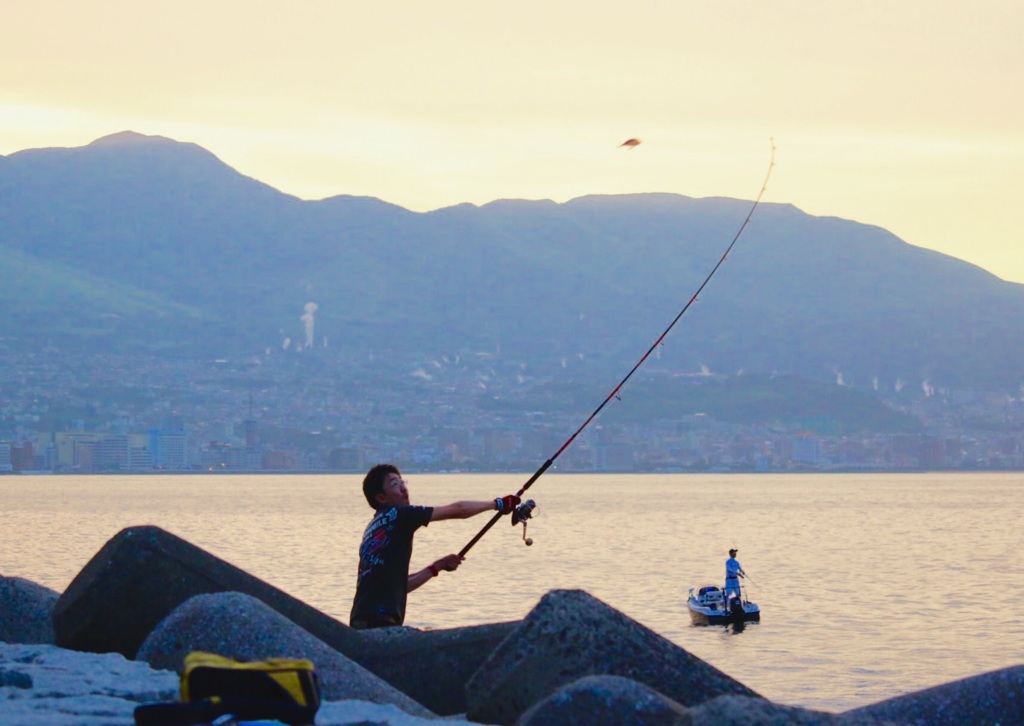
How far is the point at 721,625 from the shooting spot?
34000 mm

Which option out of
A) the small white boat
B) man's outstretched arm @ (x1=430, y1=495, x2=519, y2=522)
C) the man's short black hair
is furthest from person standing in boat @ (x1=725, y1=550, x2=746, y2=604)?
the man's short black hair

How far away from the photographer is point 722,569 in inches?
2056

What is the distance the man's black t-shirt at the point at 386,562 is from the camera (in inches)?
316

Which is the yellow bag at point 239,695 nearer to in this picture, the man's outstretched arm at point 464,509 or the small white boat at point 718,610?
the man's outstretched arm at point 464,509

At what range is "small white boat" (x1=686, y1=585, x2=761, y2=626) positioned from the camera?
34.1m

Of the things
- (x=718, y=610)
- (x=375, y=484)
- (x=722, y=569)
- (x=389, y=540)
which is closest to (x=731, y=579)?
(x=718, y=610)

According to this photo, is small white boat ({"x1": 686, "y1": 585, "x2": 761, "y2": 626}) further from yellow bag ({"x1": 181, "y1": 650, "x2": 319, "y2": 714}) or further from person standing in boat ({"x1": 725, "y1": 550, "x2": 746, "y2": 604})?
yellow bag ({"x1": 181, "y1": 650, "x2": 319, "y2": 714})

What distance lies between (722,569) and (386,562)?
1767 inches

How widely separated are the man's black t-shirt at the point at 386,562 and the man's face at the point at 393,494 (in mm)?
62

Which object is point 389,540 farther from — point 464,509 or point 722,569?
point 722,569

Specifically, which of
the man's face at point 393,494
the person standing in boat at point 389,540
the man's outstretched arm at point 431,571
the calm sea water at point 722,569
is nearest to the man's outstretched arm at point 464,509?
the person standing in boat at point 389,540

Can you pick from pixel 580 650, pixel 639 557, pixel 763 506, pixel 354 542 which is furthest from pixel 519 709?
pixel 763 506

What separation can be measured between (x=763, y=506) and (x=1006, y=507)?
632 inches

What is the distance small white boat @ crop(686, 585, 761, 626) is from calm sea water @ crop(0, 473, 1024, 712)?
1.05 ft
